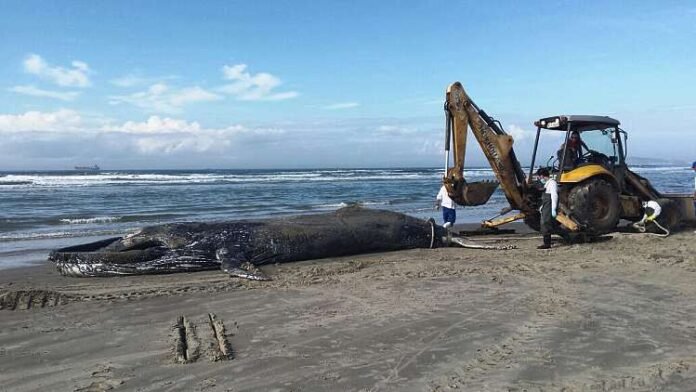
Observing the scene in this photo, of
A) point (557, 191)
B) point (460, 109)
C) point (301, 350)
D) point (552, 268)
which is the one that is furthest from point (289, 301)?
point (557, 191)

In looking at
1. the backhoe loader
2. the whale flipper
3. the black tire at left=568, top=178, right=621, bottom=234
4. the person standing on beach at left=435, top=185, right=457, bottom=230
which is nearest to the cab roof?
the backhoe loader

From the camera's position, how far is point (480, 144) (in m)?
11.4

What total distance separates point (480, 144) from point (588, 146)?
280 centimetres

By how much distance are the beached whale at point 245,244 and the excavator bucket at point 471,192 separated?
1075 millimetres

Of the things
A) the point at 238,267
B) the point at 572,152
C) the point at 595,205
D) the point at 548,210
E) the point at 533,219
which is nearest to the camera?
the point at 238,267

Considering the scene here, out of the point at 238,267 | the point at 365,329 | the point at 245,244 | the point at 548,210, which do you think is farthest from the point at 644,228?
the point at 365,329

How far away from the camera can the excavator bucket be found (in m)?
11.1

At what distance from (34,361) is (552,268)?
23.3 ft

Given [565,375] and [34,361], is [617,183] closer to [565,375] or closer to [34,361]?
[565,375]

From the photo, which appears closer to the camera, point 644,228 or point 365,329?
point 365,329

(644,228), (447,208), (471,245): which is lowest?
(471,245)

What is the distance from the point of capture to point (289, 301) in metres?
6.89

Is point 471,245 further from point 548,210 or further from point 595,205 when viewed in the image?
point 595,205

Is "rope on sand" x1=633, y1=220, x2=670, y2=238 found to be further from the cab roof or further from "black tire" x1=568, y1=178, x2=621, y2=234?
the cab roof
